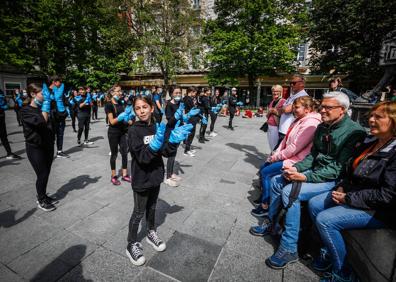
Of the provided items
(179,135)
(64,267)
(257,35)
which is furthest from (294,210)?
(257,35)

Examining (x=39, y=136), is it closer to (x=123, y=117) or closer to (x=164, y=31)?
(x=123, y=117)

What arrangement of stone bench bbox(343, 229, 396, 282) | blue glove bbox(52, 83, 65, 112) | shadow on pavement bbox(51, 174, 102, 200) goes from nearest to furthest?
stone bench bbox(343, 229, 396, 282)
shadow on pavement bbox(51, 174, 102, 200)
blue glove bbox(52, 83, 65, 112)

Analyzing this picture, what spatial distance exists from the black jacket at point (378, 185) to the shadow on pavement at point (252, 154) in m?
3.94

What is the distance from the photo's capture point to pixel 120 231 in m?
3.12

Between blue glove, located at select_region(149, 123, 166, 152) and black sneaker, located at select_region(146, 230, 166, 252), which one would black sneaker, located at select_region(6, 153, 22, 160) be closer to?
black sneaker, located at select_region(146, 230, 166, 252)

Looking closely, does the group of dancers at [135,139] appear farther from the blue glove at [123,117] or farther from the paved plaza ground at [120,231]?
the paved plaza ground at [120,231]

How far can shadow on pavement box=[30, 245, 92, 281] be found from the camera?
7.58ft

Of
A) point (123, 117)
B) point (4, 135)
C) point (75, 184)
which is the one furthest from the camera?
point (4, 135)

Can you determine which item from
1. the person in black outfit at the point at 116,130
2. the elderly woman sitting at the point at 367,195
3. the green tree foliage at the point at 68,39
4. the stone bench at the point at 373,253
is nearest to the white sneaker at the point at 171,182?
the person in black outfit at the point at 116,130

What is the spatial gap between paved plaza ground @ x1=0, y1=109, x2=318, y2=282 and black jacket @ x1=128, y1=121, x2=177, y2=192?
99 centimetres

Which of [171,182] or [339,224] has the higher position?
[339,224]

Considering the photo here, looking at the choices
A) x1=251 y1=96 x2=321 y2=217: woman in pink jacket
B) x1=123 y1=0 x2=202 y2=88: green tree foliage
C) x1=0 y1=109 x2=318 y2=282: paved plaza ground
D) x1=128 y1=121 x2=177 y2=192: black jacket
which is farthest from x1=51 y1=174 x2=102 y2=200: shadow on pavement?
x1=123 y1=0 x2=202 y2=88: green tree foliage

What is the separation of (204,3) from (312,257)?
3270cm

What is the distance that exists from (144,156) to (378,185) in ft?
7.75
